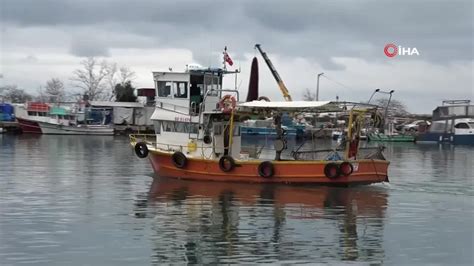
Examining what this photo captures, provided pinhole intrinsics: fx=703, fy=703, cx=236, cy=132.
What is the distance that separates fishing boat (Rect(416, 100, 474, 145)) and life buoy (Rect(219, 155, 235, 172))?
2322 inches

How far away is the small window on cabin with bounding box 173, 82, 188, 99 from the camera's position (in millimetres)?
30203

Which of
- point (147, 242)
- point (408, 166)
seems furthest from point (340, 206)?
point (408, 166)

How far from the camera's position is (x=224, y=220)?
20000mm

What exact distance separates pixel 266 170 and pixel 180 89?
5.63 metres

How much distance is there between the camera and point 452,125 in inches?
3305

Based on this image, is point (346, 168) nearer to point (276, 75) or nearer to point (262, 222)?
point (262, 222)

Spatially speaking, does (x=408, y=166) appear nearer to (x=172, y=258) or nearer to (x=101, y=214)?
(x=101, y=214)

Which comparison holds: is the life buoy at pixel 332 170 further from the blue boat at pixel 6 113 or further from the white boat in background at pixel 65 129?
the blue boat at pixel 6 113

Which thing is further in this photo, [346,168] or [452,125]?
[452,125]

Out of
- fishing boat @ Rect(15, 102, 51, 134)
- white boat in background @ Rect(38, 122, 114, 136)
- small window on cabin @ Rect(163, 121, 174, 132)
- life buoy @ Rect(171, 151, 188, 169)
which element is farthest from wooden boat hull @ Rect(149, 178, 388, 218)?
fishing boat @ Rect(15, 102, 51, 134)

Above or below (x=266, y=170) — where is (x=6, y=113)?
above

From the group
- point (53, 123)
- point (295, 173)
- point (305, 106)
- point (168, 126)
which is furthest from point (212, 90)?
point (53, 123)

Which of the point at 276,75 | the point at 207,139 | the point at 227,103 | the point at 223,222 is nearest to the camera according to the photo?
the point at 223,222

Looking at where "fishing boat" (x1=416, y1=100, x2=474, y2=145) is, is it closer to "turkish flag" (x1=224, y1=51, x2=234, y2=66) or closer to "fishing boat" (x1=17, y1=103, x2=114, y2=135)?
"fishing boat" (x1=17, y1=103, x2=114, y2=135)
